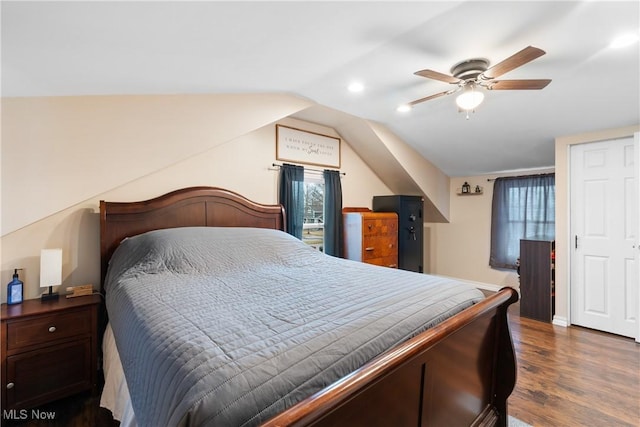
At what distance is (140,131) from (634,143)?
448 cm

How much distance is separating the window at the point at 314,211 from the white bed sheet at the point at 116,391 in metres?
2.50

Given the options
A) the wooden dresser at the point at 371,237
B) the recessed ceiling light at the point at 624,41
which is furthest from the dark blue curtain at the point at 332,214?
the recessed ceiling light at the point at 624,41

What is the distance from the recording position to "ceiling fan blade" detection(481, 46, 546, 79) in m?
1.60

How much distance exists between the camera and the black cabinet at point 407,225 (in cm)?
430

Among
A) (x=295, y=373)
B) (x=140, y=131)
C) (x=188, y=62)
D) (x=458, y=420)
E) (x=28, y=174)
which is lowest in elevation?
(x=458, y=420)

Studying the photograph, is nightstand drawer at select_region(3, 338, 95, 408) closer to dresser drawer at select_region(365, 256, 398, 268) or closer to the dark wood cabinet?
dresser drawer at select_region(365, 256, 398, 268)

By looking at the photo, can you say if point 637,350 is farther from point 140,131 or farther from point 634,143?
point 140,131

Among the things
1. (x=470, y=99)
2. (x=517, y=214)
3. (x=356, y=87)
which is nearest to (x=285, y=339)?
(x=470, y=99)

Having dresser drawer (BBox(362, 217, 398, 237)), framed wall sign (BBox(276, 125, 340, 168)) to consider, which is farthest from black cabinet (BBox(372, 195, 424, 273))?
framed wall sign (BBox(276, 125, 340, 168))

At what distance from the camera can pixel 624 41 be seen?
6.18 ft

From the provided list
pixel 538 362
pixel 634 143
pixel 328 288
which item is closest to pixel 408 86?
pixel 328 288

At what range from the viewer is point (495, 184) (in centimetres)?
450

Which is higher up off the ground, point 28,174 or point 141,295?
point 28,174

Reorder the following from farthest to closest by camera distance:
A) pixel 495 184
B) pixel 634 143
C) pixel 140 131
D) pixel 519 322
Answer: pixel 495 184
pixel 519 322
pixel 634 143
pixel 140 131
